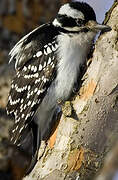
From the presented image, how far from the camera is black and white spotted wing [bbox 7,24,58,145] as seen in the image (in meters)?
2.19

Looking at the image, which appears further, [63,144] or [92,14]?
[92,14]

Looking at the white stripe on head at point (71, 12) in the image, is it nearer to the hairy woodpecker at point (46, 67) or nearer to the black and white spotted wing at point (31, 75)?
the hairy woodpecker at point (46, 67)

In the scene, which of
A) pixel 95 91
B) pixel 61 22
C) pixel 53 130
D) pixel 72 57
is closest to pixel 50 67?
pixel 72 57

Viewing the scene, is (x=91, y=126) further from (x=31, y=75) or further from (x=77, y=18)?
(x=77, y=18)

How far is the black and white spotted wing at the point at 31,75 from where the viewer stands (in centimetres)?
219

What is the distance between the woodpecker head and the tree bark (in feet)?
2.00

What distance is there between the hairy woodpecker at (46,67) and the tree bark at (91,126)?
0.45 m

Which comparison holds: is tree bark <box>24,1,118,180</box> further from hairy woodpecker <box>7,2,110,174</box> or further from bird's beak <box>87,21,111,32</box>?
hairy woodpecker <box>7,2,110,174</box>

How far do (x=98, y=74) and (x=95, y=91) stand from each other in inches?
2.9

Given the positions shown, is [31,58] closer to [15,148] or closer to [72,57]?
[72,57]

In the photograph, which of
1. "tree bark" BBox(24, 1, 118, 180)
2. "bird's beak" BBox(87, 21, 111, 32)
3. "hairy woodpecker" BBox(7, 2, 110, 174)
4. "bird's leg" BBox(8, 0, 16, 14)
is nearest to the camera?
"tree bark" BBox(24, 1, 118, 180)

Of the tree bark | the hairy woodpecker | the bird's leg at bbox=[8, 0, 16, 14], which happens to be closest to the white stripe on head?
the hairy woodpecker

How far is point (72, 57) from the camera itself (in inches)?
85.7

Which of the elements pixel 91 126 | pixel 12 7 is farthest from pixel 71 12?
pixel 91 126
